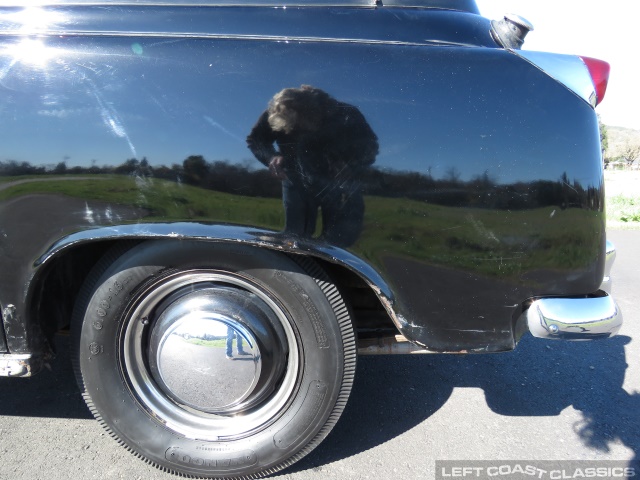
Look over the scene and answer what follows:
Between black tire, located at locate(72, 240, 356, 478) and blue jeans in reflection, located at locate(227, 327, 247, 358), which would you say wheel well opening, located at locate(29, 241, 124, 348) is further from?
blue jeans in reflection, located at locate(227, 327, 247, 358)

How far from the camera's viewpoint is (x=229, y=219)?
1725 mm

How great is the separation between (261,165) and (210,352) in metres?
0.75

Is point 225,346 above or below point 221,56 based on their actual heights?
below

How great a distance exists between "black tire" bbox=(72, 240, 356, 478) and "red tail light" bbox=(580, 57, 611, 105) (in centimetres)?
125

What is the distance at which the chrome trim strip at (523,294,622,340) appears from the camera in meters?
1.78

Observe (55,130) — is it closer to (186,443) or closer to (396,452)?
(186,443)

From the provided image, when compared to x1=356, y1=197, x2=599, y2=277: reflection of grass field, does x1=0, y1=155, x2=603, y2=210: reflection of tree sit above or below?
above

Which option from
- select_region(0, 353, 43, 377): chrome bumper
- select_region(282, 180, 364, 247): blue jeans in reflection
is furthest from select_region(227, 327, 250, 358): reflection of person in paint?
select_region(0, 353, 43, 377): chrome bumper

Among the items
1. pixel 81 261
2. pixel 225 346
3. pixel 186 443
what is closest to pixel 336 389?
pixel 225 346

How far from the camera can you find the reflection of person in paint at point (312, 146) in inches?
66.4

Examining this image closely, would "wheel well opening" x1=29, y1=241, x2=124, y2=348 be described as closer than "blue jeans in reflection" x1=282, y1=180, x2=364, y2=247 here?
No

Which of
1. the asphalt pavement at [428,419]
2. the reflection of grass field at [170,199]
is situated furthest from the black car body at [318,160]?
the asphalt pavement at [428,419]

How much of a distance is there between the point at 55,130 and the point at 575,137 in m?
1.78

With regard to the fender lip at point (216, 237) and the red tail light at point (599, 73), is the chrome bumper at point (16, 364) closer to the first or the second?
the fender lip at point (216, 237)
